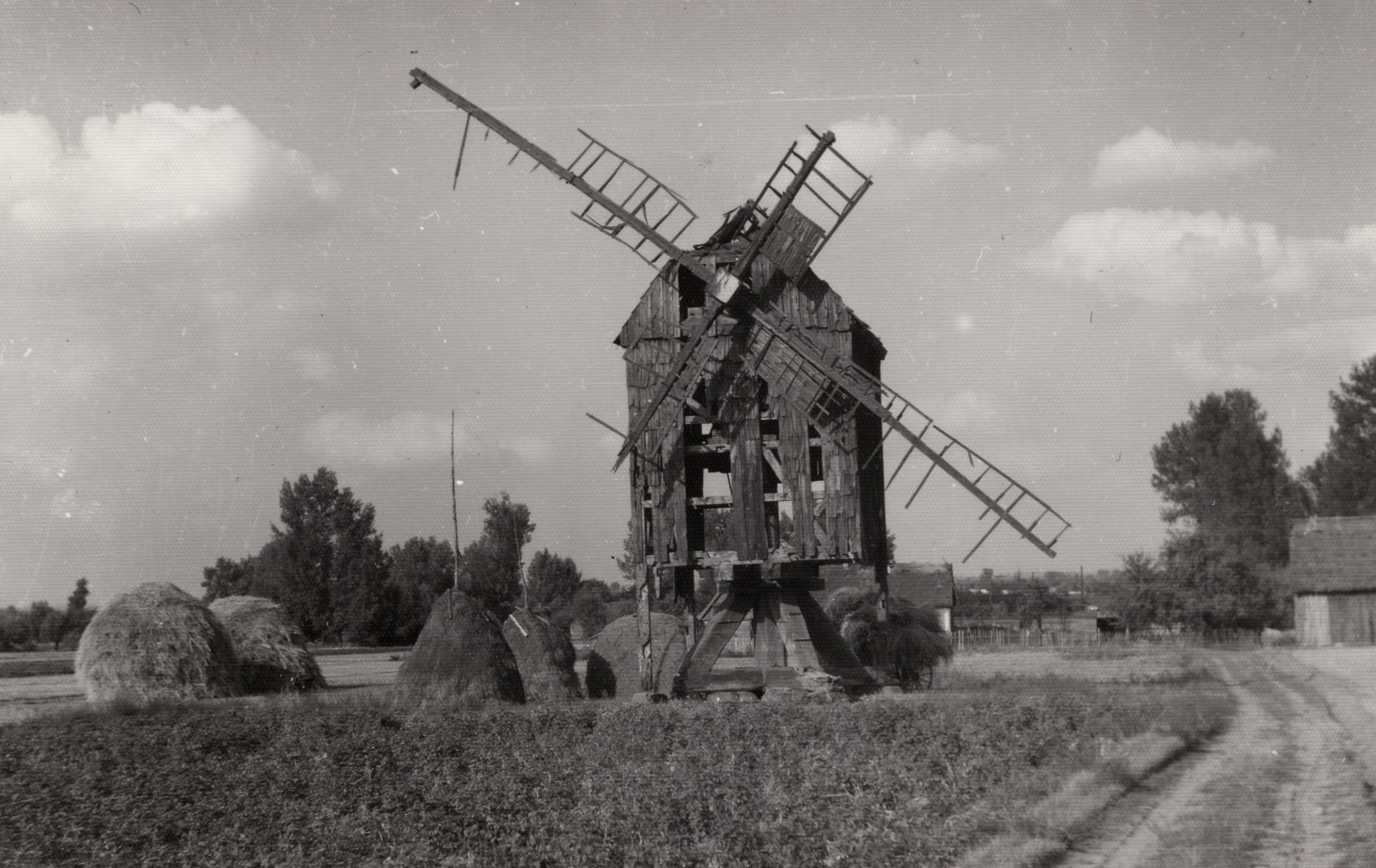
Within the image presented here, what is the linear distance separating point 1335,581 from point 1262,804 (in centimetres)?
3838

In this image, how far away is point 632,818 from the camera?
9766mm

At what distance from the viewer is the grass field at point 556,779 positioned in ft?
29.8

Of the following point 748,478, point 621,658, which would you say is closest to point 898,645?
point 621,658

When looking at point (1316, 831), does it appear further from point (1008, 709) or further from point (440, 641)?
point (440, 641)

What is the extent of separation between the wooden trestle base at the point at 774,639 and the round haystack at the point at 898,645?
307cm

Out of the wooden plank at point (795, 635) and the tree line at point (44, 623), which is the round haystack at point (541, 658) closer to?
the wooden plank at point (795, 635)

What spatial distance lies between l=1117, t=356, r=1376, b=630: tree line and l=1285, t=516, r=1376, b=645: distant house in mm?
1155

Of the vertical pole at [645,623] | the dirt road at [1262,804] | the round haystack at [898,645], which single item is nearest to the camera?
the dirt road at [1262,804]

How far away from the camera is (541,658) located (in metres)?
21.3

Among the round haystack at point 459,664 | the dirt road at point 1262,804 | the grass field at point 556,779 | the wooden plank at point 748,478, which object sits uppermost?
the wooden plank at point 748,478

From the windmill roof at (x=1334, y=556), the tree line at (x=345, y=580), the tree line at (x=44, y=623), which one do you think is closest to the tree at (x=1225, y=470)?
the windmill roof at (x=1334, y=556)

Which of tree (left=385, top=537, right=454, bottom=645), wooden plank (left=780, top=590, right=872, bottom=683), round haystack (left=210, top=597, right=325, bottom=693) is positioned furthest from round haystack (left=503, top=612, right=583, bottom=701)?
tree (left=385, top=537, right=454, bottom=645)

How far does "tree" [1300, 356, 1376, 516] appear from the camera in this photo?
52.0 metres

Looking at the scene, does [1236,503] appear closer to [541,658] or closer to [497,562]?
[497,562]
